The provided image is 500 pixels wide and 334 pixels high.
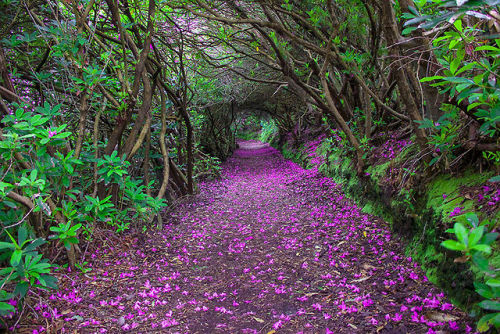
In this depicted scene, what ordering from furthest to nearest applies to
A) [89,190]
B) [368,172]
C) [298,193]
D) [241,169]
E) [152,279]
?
[241,169] < [298,193] < [368,172] < [89,190] < [152,279]

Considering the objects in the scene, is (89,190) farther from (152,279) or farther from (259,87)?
(259,87)

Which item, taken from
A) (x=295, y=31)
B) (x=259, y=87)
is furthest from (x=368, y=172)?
(x=259, y=87)

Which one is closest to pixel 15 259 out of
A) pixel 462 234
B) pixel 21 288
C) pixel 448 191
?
pixel 21 288

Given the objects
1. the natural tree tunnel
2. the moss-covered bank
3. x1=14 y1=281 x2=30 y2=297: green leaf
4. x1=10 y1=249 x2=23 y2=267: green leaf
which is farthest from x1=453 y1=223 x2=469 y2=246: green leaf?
x1=14 y1=281 x2=30 y2=297: green leaf

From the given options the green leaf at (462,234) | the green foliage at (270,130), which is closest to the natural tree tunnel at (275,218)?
the green leaf at (462,234)

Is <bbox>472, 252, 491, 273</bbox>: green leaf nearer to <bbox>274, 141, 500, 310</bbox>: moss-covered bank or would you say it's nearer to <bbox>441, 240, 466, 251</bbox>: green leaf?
<bbox>441, 240, 466, 251</bbox>: green leaf

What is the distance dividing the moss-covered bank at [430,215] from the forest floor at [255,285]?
5.0 inches

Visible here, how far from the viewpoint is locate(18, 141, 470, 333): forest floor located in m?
2.42

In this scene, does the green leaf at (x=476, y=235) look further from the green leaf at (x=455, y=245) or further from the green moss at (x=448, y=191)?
the green moss at (x=448, y=191)

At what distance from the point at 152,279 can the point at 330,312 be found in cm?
206

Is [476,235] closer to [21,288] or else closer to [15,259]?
[15,259]

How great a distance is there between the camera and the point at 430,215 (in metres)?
2.86

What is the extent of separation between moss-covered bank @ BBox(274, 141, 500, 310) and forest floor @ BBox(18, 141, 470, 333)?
0.42 ft

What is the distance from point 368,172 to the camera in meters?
4.94
